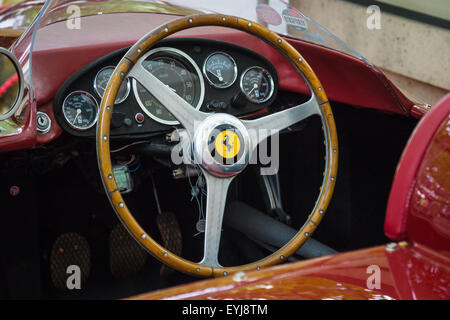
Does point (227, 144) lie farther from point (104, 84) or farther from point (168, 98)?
point (104, 84)

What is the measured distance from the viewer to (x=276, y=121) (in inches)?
65.3

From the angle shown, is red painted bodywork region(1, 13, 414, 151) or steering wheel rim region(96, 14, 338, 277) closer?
steering wheel rim region(96, 14, 338, 277)

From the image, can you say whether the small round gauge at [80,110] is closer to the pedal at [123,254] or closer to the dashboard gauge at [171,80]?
the dashboard gauge at [171,80]

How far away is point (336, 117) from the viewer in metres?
2.30

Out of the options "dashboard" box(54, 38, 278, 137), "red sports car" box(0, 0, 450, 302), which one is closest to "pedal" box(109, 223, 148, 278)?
"red sports car" box(0, 0, 450, 302)

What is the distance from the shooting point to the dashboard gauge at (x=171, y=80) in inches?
67.0

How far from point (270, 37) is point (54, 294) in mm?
1347

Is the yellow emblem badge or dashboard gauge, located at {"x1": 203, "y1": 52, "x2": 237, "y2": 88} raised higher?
dashboard gauge, located at {"x1": 203, "y1": 52, "x2": 237, "y2": 88}

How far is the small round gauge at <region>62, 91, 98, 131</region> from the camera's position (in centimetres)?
165

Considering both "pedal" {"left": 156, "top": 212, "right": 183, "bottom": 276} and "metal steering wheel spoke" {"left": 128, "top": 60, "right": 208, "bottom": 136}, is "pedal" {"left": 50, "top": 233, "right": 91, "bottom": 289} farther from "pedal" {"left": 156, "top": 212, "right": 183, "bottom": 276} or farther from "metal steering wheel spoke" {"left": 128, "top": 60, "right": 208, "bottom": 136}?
"metal steering wheel spoke" {"left": 128, "top": 60, "right": 208, "bottom": 136}

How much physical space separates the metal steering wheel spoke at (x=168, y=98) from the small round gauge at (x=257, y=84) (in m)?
0.31

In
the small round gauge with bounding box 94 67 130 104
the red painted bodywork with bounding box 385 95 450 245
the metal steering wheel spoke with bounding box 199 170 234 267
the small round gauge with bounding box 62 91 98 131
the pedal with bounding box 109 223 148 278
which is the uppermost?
the small round gauge with bounding box 94 67 130 104

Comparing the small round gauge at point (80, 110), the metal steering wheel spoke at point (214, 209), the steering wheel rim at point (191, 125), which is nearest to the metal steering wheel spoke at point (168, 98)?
the steering wheel rim at point (191, 125)
